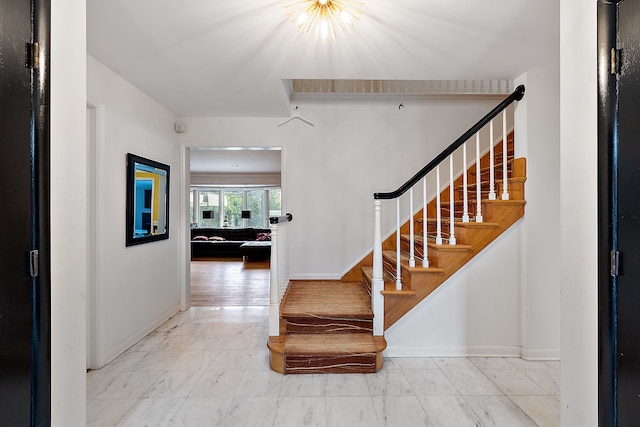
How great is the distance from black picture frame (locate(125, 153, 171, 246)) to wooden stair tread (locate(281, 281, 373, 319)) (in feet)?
5.07

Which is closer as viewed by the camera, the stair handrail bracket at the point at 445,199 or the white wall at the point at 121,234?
the white wall at the point at 121,234

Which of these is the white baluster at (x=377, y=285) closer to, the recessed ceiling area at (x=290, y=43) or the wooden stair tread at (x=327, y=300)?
the wooden stair tread at (x=327, y=300)

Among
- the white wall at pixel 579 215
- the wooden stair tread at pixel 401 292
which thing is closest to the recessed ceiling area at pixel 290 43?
the white wall at pixel 579 215

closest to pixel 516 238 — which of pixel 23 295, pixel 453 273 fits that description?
pixel 453 273

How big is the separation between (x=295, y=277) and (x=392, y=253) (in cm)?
123

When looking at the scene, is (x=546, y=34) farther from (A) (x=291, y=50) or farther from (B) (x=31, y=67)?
(B) (x=31, y=67)

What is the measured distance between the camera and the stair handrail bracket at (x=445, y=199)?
2.56m

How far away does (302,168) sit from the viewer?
3756 mm

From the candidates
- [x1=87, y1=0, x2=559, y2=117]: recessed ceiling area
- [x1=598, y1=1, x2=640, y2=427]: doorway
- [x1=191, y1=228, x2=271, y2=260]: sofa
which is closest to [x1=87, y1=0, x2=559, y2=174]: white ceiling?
[x1=87, y1=0, x2=559, y2=117]: recessed ceiling area

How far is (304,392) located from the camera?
2119mm

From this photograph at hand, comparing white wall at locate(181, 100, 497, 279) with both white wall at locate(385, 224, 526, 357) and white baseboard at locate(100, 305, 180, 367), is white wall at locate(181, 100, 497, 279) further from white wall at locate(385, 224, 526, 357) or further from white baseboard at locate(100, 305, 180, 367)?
white baseboard at locate(100, 305, 180, 367)

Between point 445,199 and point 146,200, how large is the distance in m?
3.39

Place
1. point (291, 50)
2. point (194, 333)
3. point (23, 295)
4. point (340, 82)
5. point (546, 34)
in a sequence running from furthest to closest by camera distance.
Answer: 1. point (340, 82)
2. point (194, 333)
3. point (291, 50)
4. point (546, 34)
5. point (23, 295)

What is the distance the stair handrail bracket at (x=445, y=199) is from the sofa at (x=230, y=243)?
14.5 feet
